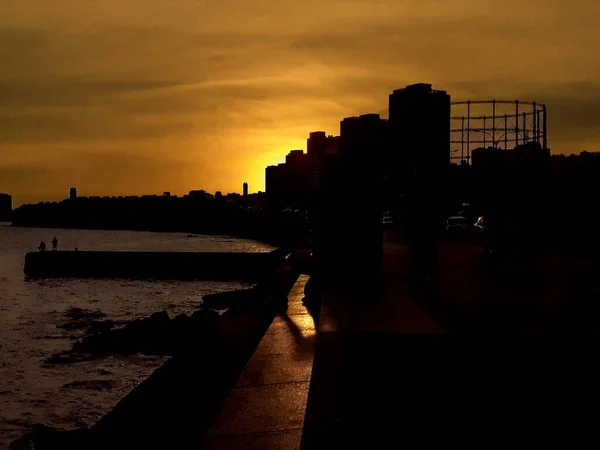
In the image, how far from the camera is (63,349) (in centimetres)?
3403

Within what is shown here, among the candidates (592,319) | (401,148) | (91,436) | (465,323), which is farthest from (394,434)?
(401,148)

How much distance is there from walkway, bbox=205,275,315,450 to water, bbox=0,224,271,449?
12883 millimetres

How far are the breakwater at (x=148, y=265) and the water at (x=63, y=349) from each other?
3.74 metres

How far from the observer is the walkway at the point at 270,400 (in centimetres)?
561

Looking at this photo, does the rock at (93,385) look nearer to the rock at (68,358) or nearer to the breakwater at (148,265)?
the rock at (68,358)

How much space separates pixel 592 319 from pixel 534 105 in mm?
26028

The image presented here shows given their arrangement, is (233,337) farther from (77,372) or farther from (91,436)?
(77,372)

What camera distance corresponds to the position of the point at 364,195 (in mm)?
11859

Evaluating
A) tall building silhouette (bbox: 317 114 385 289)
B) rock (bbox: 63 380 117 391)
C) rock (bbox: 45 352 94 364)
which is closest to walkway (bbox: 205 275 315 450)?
tall building silhouette (bbox: 317 114 385 289)

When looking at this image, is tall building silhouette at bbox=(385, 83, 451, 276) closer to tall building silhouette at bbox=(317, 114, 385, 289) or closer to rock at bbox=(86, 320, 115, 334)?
tall building silhouette at bbox=(317, 114, 385, 289)

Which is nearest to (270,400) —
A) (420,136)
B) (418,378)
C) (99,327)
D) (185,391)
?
(418,378)

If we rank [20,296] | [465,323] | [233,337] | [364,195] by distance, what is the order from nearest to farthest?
[465,323]
[364,195]
[233,337]
[20,296]

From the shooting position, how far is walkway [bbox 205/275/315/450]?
18.4 ft

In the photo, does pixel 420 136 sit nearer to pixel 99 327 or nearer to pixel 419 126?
pixel 419 126
